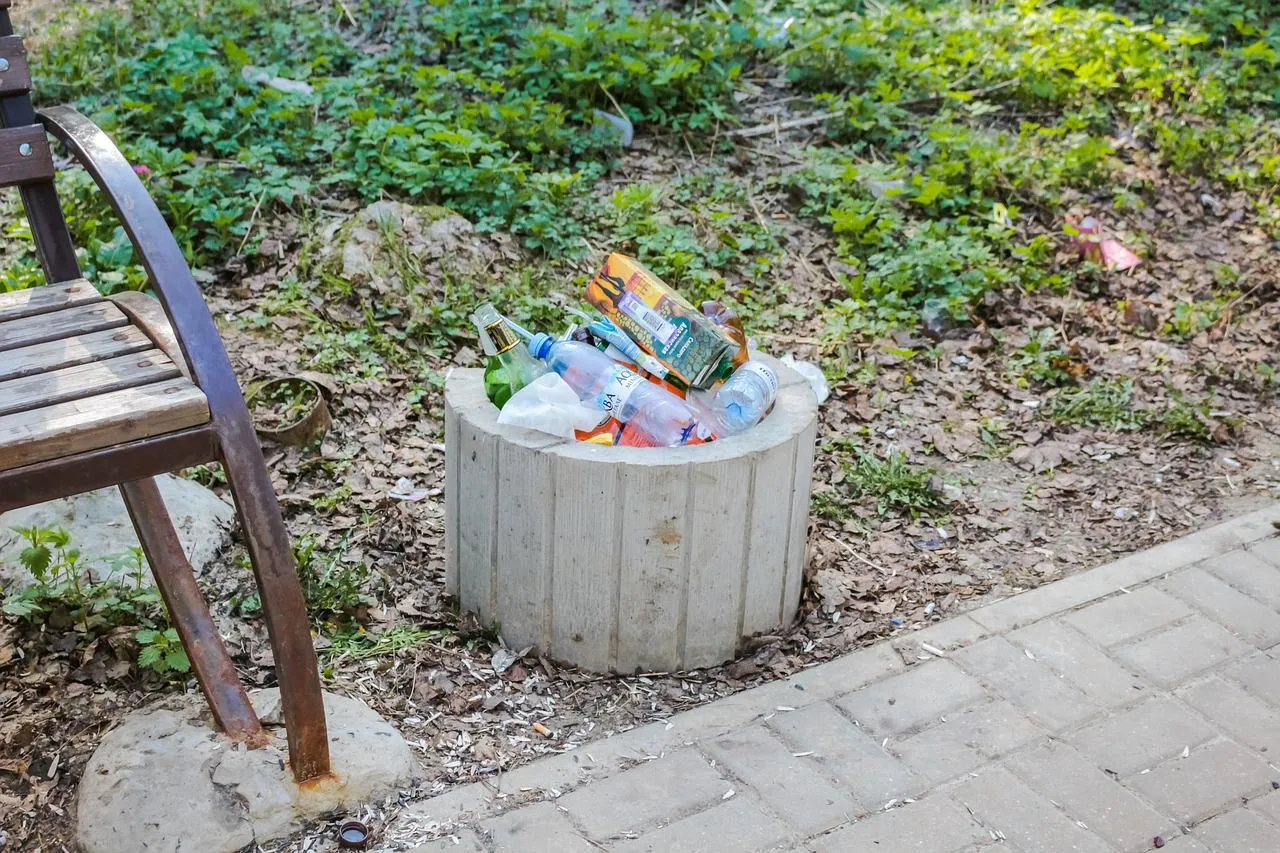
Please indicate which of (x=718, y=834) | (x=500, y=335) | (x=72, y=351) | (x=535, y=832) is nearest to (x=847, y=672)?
(x=718, y=834)

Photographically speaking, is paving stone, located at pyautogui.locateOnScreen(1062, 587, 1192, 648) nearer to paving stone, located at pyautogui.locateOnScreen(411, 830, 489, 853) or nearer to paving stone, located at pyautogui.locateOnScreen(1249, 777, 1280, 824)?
paving stone, located at pyautogui.locateOnScreen(1249, 777, 1280, 824)

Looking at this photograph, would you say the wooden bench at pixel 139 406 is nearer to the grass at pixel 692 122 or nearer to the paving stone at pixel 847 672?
the paving stone at pixel 847 672

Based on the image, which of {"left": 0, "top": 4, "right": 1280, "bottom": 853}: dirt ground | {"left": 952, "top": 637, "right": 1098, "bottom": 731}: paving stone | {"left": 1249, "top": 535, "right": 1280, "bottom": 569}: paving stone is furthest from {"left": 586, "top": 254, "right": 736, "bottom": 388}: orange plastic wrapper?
{"left": 1249, "top": 535, "right": 1280, "bottom": 569}: paving stone

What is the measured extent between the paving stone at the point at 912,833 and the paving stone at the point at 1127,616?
31.6 inches

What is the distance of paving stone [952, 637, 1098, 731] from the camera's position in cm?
281

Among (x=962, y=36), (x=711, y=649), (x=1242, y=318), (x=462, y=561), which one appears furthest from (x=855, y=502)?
(x=962, y=36)

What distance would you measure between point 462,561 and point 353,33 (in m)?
4.06

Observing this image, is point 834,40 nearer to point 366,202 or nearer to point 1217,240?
point 1217,240

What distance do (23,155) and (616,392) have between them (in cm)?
134

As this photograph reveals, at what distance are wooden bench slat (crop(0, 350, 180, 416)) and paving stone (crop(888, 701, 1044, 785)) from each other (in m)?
1.67

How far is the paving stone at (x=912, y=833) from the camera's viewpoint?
2404 millimetres

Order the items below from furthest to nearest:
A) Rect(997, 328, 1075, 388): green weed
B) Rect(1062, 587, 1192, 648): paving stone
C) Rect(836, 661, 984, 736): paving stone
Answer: Rect(997, 328, 1075, 388): green weed
Rect(1062, 587, 1192, 648): paving stone
Rect(836, 661, 984, 736): paving stone

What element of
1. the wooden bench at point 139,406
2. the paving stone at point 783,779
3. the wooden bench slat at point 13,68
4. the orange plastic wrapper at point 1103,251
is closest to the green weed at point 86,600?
the wooden bench at point 139,406

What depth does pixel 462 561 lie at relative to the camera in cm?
299
